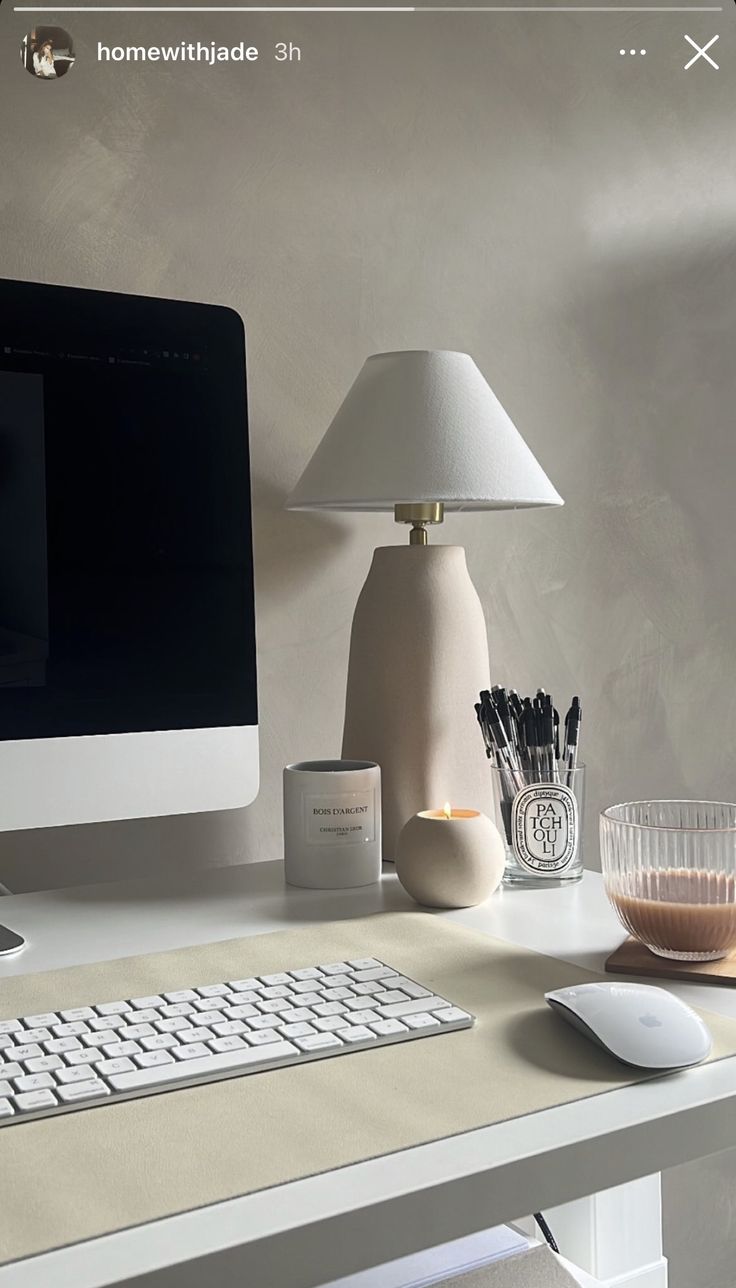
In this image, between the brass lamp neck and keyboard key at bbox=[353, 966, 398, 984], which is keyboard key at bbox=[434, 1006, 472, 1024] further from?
the brass lamp neck

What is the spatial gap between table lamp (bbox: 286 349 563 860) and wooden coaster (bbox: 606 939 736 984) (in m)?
0.32

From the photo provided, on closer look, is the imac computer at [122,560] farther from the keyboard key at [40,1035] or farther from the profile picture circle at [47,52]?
the profile picture circle at [47,52]

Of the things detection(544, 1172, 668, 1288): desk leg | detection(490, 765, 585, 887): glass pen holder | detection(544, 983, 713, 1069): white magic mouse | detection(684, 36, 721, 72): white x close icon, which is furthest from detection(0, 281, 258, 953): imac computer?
detection(684, 36, 721, 72): white x close icon

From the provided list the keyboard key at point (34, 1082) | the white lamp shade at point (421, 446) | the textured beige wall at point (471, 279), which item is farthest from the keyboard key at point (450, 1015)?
A: the textured beige wall at point (471, 279)

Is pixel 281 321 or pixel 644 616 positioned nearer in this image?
pixel 281 321

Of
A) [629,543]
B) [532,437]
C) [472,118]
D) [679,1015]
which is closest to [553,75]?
[472,118]

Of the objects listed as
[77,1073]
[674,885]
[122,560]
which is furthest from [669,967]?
[122,560]

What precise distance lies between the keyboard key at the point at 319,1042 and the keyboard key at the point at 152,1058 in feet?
0.19

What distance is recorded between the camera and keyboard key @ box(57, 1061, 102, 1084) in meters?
0.56

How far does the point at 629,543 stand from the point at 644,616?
97mm

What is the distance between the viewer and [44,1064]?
57cm

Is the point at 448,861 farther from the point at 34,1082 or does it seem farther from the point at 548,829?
the point at 34,1082

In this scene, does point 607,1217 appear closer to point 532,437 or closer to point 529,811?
point 529,811

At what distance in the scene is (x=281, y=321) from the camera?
48.3 inches
